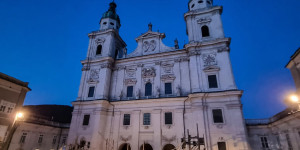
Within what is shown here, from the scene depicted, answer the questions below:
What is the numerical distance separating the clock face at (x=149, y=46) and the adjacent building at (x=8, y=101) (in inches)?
599

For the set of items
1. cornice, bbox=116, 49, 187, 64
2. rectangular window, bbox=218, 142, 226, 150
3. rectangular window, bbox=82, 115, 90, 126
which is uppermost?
cornice, bbox=116, 49, 187, 64

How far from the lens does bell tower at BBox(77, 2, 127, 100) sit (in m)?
23.3

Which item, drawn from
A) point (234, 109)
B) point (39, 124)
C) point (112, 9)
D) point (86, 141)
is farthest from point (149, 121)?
point (112, 9)

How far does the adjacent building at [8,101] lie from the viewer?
1377cm

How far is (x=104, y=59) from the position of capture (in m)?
24.3

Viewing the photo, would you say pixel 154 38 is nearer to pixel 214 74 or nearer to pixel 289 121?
pixel 214 74

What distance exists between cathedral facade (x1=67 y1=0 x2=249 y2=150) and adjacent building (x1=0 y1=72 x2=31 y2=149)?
7.31 metres

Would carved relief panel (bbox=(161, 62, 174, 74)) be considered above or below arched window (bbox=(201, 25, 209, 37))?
below

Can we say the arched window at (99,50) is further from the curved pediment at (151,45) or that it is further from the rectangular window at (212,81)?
the rectangular window at (212,81)

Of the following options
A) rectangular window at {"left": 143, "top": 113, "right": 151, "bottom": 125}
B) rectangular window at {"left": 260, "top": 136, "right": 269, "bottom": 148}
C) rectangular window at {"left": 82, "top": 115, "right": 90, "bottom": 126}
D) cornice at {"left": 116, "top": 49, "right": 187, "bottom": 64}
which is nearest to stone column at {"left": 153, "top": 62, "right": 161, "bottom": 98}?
cornice at {"left": 116, "top": 49, "right": 187, "bottom": 64}

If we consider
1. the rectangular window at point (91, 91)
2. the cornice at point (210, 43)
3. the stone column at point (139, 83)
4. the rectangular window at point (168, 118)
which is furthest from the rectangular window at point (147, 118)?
the cornice at point (210, 43)

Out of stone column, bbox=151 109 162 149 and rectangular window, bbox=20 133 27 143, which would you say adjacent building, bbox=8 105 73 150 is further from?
stone column, bbox=151 109 162 149

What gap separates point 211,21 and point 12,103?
23473 mm

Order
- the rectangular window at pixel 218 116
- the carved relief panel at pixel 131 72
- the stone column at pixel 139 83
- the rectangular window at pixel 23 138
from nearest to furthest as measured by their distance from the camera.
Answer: the rectangular window at pixel 218 116
the rectangular window at pixel 23 138
the stone column at pixel 139 83
the carved relief panel at pixel 131 72
